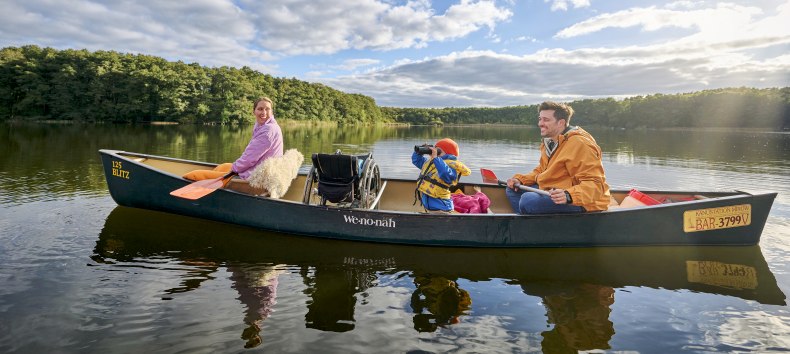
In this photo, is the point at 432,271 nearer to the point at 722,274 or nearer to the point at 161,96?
the point at 722,274

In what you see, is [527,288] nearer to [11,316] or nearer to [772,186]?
[11,316]

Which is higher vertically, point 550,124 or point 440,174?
point 550,124

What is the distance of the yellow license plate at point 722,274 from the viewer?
5340 millimetres

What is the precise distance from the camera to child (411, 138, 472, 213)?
20.0 feet

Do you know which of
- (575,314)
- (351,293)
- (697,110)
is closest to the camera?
(575,314)

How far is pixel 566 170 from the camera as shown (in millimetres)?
5793

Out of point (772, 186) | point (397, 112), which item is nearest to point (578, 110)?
point (397, 112)

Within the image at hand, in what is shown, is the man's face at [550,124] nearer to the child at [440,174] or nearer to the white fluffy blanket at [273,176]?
the child at [440,174]

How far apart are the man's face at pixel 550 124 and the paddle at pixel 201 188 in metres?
5.13

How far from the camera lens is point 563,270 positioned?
5711mm

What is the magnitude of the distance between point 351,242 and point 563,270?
3.28m

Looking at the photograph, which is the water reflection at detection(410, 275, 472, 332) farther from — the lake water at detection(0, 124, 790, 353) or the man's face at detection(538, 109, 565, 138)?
the man's face at detection(538, 109, 565, 138)

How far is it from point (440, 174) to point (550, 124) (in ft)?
5.65

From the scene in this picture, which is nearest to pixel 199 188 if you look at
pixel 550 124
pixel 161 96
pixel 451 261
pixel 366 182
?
pixel 366 182
